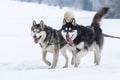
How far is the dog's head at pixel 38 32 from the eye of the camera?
7172 mm

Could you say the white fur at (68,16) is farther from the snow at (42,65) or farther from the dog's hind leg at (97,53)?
the dog's hind leg at (97,53)

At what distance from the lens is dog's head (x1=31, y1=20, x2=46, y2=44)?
717 cm

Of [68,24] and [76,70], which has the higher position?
[68,24]

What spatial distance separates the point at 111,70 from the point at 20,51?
5.13 m

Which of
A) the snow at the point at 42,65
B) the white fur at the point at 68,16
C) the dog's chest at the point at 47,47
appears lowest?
the snow at the point at 42,65

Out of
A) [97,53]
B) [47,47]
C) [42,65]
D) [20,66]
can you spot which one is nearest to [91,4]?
[42,65]

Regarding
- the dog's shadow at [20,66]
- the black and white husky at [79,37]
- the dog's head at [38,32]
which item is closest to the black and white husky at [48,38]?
the dog's head at [38,32]

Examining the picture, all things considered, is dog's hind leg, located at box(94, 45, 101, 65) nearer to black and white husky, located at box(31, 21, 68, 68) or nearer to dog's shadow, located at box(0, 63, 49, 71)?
black and white husky, located at box(31, 21, 68, 68)

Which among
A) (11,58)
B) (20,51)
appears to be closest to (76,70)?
(11,58)

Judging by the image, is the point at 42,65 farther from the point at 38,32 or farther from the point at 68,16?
the point at 68,16

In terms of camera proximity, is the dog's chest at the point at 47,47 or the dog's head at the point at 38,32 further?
the dog's chest at the point at 47,47

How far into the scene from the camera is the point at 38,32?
721 centimetres

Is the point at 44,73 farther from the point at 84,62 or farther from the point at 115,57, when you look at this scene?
the point at 115,57

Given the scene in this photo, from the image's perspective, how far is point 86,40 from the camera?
23.5 feet
